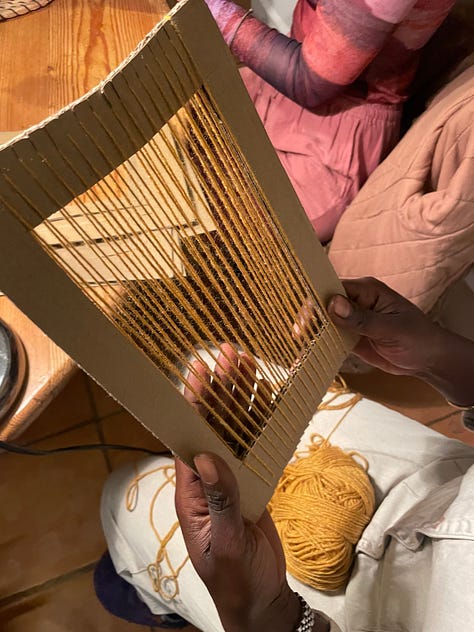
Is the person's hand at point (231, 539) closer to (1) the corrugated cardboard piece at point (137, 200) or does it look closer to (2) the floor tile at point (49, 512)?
(1) the corrugated cardboard piece at point (137, 200)

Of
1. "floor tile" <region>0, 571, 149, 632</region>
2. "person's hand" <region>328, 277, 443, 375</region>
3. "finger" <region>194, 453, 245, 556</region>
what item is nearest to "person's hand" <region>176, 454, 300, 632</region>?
"finger" <region>194, 453, 245, 556</region>

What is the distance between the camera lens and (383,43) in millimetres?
813

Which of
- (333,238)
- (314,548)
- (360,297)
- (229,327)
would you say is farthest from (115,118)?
(333,238)

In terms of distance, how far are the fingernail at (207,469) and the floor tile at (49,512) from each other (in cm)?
89

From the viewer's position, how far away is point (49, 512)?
1227 mm

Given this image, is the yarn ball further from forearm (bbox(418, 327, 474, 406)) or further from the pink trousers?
the pink trousers

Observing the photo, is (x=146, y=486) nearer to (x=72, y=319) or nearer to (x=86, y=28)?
(x=72, y=319)

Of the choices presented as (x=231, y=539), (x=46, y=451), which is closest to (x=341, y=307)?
(x=231, y=539)

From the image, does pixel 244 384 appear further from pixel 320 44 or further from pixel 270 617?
pixel 320 44

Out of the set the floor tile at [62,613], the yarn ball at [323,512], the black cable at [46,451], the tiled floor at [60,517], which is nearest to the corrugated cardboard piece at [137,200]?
the yarn ball at [323,512]

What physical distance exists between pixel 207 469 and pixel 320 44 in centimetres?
70

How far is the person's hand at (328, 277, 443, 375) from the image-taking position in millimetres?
575

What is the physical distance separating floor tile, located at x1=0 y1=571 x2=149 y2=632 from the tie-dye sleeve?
42.1 inches

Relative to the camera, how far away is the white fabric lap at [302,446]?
72 cm
